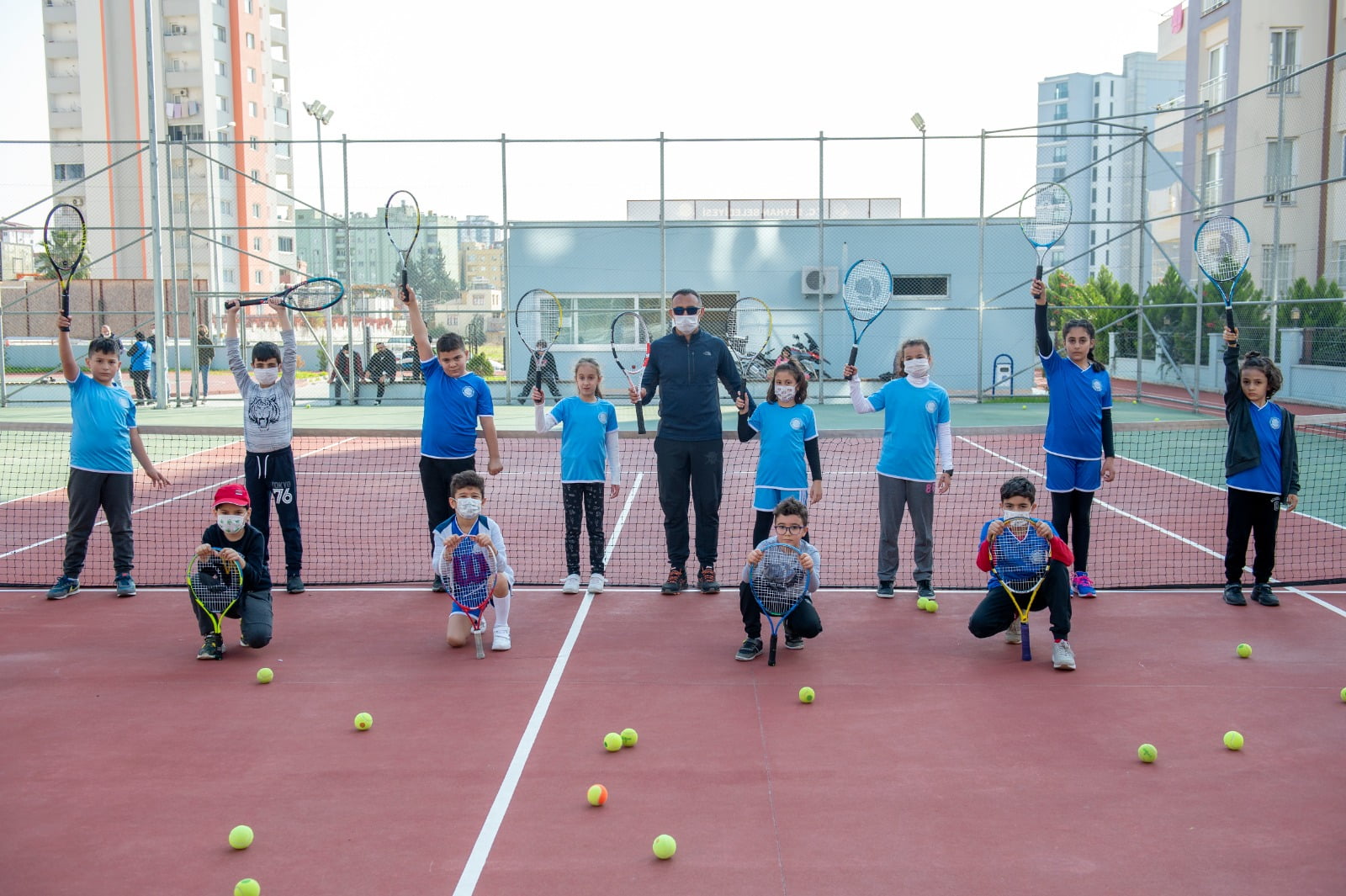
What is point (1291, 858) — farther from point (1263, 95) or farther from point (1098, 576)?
point (1263, 95)

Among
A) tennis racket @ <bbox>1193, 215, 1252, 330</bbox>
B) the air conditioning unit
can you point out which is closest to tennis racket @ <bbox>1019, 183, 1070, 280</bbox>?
tennis racket @ <bbox>1193, 215, 1252, 330</bbox>

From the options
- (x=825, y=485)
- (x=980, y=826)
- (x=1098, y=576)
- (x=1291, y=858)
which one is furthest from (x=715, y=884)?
(x=825, y=485)

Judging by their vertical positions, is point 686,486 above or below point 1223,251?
below

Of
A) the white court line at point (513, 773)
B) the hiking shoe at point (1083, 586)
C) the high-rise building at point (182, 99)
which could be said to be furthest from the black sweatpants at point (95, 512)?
the high-rise building at point (182, 99)

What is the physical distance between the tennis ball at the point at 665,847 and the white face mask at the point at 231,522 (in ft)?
12.5

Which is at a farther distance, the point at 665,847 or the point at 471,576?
the point at 471,576

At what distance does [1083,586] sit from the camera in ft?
26.6

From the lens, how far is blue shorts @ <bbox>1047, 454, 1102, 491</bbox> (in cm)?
794

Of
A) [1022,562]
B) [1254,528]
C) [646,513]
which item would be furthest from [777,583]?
[646,513]

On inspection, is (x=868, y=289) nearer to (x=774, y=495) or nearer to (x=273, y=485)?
(x=774, y=495)

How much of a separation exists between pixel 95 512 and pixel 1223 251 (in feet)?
29.2

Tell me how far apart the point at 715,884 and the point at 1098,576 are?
19.3ft

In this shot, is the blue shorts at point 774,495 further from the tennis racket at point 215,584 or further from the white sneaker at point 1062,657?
the tennis racket at point 215,584

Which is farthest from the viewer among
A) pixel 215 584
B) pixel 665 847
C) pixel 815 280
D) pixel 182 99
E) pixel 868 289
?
pixel 182 99
